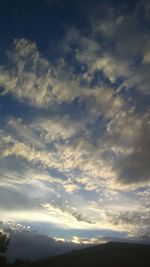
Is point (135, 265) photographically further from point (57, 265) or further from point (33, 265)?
point (33, 265)

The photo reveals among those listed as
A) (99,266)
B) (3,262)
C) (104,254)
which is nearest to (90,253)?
(104,254)

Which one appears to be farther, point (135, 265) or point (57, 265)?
point (57, 265)

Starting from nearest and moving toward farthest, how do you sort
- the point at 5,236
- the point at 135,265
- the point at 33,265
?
1. the point at 135,265
2. the point at 33,265
3. the point at 5,236

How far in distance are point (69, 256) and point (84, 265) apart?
2.22m

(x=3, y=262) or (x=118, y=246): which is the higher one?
(x=118, y=246)

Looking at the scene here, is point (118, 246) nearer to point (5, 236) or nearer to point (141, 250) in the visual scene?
point (141, 250)

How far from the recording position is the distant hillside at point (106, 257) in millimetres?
17094

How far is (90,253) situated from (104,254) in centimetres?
132

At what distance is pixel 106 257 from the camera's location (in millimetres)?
18391

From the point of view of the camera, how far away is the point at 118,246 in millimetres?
19469

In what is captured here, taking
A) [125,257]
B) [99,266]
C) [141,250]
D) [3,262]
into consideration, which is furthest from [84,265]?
[3,262]

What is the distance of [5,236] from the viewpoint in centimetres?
6047

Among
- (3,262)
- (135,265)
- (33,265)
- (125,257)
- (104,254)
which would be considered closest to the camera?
(135,265)

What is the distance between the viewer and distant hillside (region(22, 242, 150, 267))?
1709 centimetres
